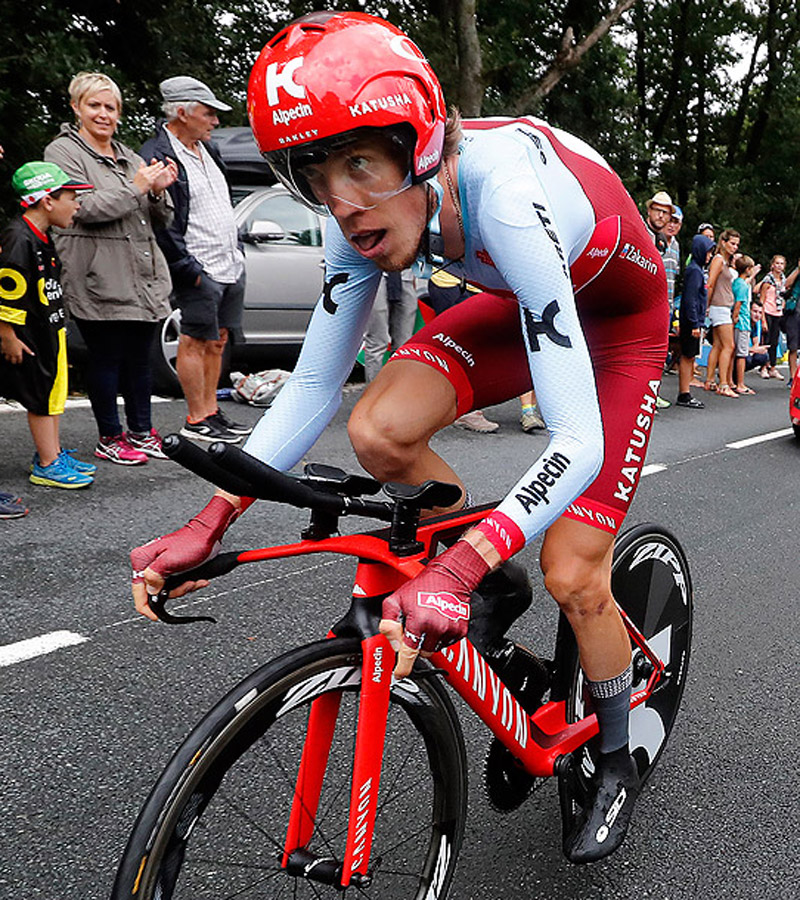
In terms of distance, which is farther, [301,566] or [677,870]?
[301,566]

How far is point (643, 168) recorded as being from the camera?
25344mm

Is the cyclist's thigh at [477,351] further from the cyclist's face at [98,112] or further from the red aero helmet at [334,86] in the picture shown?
the cyclist's face at [98,112]

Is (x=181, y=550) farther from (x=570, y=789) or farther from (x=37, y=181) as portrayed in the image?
(x=37, y=181)

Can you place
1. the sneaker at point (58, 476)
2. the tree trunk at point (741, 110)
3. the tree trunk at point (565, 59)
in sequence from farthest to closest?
the tree trunk at point (741, 110) < the tree trunk at point (565, 59) < the sneaker at point (58, 476)

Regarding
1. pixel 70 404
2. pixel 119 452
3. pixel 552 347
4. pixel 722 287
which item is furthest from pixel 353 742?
pixel 722 287

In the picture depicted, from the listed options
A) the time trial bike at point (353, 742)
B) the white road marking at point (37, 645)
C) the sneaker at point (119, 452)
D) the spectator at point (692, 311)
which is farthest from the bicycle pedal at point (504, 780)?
the spectator at point (692, 311)

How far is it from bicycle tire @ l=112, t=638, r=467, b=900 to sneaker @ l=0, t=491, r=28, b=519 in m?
3.10

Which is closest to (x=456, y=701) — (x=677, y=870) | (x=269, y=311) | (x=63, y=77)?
(x=677, y=870)

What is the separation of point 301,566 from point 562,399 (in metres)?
3.02

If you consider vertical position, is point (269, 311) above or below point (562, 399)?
below

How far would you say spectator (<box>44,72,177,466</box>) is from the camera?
583cm

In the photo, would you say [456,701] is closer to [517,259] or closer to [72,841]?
[72,841]

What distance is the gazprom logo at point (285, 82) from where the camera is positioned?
1.71 meters

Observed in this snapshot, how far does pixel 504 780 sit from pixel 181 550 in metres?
1.19
